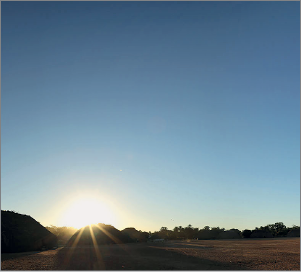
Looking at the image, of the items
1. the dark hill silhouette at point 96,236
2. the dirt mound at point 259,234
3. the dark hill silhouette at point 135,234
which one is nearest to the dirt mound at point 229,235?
the dirt mound at point 259,234

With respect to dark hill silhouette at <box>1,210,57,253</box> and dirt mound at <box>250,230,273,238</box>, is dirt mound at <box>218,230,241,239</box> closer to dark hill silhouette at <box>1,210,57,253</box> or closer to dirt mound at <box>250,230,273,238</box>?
dirt mound at <box>250,230,273,238</box>

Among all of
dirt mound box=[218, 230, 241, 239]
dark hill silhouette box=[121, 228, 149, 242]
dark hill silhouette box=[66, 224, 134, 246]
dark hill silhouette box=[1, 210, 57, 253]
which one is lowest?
dirt mound box=[218, 230, 241, 239]

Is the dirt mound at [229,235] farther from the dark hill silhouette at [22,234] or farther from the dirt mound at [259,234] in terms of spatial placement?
the dark hill silhouette at [22,234]

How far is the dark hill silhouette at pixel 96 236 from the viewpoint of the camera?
3328 cm

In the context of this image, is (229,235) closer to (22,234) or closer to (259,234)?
(259,234)

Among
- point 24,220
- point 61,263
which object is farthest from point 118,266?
point 24,220

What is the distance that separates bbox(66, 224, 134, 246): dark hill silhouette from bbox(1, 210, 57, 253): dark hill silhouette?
3.51m

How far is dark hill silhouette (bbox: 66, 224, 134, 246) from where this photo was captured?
3328 centimetres

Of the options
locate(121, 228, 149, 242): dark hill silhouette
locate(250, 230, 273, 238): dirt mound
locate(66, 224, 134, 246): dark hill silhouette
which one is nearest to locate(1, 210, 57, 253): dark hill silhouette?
locate(66, 224, 134, 246): dark hill silhouette

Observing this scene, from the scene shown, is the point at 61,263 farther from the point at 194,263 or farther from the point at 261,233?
the point at 261,233

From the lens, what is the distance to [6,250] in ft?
78.4

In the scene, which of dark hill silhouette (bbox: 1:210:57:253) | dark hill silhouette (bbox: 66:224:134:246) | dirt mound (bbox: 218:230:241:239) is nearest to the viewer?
dark hill silhouette (bbox: 1:210:57:253)

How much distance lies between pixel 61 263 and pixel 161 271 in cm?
682

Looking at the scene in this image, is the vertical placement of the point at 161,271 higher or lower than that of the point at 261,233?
higher
